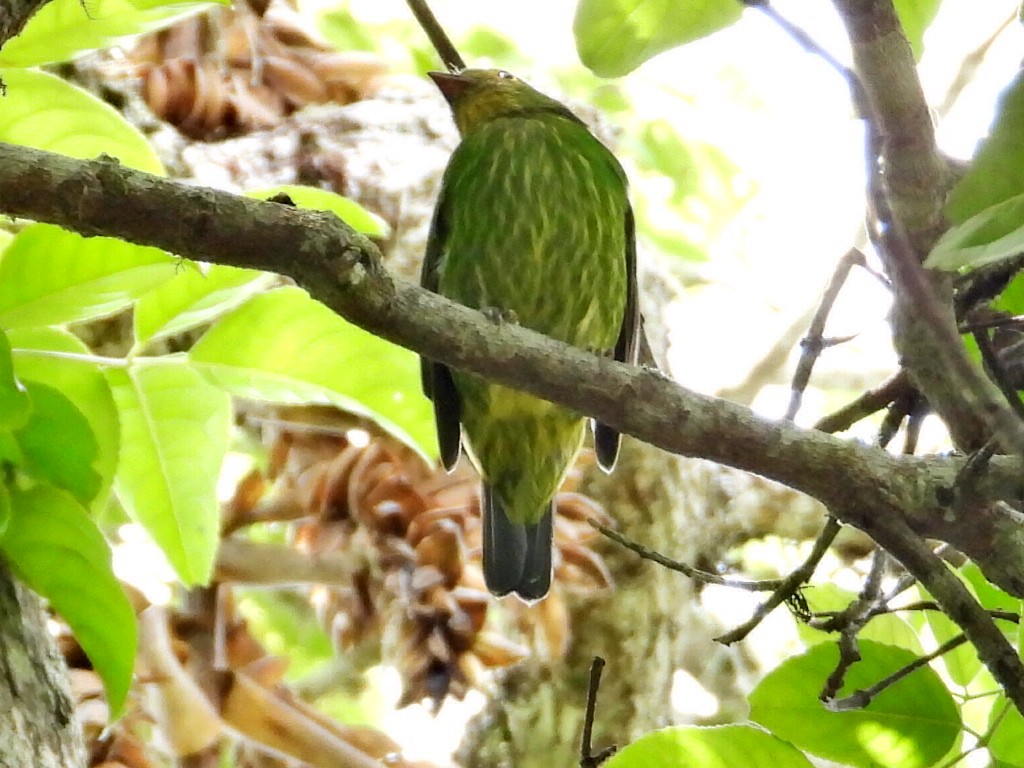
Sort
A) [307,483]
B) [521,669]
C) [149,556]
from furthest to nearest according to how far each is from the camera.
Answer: [521,669] < [149,556] < [307,483]

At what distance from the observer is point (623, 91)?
2.98 m

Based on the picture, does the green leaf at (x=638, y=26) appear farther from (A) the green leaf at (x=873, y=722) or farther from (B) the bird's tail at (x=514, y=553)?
(B) the bird's tail at (x=514, y=553)

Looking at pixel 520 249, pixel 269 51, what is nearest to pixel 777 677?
pixel 520 249

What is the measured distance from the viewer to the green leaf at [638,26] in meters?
0.98

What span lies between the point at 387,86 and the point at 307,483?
1331mm

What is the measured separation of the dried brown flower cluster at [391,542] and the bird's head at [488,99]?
0.74m

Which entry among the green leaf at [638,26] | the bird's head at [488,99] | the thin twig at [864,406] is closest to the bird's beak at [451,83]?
the bird's head at [488,99]

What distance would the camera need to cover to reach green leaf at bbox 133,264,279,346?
1031 millimetres

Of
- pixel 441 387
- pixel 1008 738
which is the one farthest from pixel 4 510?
pixel 441 387

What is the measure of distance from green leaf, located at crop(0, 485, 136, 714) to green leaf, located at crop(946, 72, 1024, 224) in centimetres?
70

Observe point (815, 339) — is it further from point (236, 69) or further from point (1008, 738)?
point (236, 69)

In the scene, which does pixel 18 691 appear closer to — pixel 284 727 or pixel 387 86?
pixel 284 727

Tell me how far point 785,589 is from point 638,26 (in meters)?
0.54

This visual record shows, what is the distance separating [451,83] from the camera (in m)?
1.97
